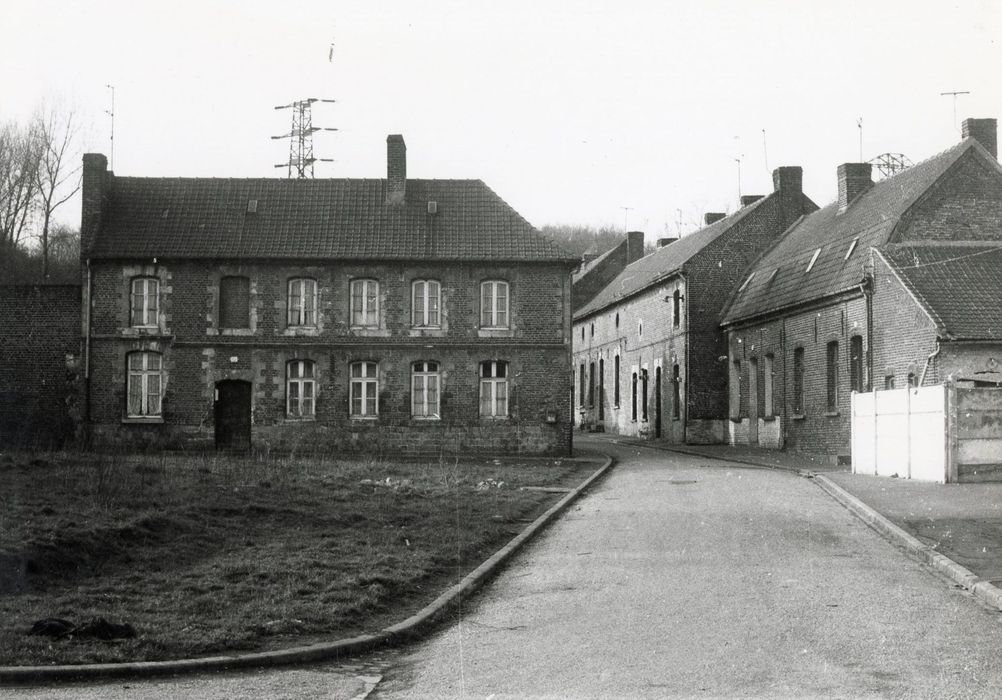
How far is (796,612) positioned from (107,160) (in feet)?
103

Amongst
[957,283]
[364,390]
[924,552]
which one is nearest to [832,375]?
[957,283]

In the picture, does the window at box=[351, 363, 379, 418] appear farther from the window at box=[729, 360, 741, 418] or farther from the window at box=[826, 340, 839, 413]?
the window at box=[729, 360, 741, 418]

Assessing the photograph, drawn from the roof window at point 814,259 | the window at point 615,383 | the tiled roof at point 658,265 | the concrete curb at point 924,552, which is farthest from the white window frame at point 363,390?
the window at point 615,383

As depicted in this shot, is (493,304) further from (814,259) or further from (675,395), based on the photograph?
(675,395)

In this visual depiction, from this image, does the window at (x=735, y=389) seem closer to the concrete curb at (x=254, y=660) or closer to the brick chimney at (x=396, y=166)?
the brick chimney at (x=396, y=166)

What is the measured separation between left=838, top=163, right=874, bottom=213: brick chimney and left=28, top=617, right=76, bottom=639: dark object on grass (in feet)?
112

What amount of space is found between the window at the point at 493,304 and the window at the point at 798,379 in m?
9.32

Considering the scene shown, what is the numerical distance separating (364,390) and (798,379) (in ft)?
44.8

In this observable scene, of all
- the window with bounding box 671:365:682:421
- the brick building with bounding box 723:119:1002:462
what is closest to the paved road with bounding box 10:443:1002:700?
the brick building with bounding box 723:119:1002:462

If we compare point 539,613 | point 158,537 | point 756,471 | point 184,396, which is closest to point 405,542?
point 158,537

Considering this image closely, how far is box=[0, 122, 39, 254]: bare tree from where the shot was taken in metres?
50.8

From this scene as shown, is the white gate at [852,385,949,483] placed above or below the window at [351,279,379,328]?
below

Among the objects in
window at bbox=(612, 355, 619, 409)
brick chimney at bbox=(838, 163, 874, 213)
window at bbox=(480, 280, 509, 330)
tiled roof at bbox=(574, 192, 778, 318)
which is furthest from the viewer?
window at bbox=(612, 355, 619, 409)

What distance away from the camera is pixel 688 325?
141ft
